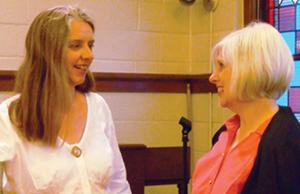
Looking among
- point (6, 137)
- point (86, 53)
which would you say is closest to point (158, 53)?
point (86, 53)

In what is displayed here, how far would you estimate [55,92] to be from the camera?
2.08m

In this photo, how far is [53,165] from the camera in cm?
201

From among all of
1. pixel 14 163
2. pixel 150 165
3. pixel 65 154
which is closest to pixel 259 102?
pixel 65 154

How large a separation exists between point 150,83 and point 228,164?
1.92 metres

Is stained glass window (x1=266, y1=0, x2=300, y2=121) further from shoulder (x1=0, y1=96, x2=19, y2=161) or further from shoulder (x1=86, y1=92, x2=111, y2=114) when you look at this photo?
shoulder (x1=0, y1=96, x2=19, y2=161)

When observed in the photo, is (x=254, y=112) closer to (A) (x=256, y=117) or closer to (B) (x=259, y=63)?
(A) (x=256, y=117)

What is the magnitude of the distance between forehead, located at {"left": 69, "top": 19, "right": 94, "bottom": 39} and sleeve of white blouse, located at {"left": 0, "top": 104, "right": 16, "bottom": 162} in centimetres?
38

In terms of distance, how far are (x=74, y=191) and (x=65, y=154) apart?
137 millimetres

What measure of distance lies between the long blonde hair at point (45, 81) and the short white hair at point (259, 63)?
0.68 m

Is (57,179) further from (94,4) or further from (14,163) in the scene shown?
(94,4)

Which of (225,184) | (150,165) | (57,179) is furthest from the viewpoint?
(150,165)

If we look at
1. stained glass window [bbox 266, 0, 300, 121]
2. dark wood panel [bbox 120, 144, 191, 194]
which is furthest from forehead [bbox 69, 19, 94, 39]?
stained glass window [bbox 266, 0, 300, 121]

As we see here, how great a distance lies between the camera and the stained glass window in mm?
3074

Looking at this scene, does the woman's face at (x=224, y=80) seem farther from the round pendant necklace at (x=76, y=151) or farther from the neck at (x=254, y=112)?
the round pendant necklace at (x=76, y=151)
